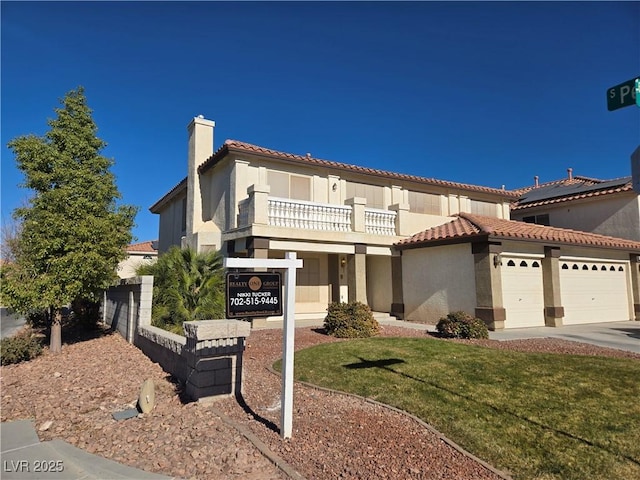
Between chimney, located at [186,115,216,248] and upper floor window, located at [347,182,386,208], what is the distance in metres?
6.57

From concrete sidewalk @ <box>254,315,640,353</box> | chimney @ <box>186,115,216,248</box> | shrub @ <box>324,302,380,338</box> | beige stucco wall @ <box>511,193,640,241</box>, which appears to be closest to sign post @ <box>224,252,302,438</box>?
shrub @ <box>324,302,380,338</box>

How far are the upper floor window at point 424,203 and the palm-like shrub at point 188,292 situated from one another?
36.2 ft

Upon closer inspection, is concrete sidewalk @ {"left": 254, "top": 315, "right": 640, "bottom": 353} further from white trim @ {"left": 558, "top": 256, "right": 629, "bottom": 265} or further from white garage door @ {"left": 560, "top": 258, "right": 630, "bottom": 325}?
white trim @ {"left": 558, "top": 256, "right": 629, "bottom": 265}

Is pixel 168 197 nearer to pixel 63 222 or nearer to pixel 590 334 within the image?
pixel 63 222

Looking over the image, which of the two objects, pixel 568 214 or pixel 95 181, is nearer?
pixel 95 181

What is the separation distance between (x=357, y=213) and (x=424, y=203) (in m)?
4.99

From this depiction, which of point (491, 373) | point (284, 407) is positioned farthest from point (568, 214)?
point (284, 407)

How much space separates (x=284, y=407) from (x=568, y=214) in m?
22.5

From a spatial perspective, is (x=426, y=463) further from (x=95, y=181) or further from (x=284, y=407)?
(x=95, y=181)

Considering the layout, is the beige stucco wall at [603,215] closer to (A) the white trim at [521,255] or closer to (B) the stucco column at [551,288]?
(B) the stucco column at [551,288]

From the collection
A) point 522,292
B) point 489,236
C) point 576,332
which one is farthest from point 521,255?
point 576,332

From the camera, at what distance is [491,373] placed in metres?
7.34

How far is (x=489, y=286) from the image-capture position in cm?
1309

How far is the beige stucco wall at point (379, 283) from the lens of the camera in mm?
17672
